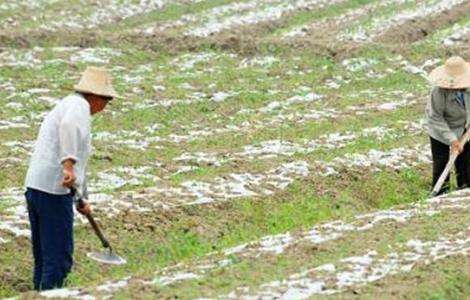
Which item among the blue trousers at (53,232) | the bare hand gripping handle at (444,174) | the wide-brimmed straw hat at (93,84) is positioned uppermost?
the wide-brimmed straw hat at (93,84)

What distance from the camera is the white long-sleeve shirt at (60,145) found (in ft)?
34.8

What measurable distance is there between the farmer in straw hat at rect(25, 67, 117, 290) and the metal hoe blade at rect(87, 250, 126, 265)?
A: 819 millimetres

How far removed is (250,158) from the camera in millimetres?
16828

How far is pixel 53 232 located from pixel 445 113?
21.6 ft

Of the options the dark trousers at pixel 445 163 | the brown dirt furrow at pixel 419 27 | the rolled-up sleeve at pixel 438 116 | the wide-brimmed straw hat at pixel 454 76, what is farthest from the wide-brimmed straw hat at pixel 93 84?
the brown dirt furrow at pixel 419 27

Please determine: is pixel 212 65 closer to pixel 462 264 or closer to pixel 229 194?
pixel 229 194

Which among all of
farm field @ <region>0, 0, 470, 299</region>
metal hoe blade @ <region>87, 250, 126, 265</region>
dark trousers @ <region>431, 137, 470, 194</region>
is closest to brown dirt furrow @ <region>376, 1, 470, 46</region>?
farm field @ <region>0, 0, 470, 299</region>

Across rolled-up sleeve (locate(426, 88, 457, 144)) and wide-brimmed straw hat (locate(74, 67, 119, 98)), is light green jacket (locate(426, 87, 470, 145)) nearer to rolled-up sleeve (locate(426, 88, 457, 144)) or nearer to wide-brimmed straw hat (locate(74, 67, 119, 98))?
rolled-up sleeve (locate(426, 88, 457, 144))

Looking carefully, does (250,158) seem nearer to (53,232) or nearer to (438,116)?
(438,116)

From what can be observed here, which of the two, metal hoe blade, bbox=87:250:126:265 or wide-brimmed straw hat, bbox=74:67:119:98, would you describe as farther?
metal hoe blade, bbox=87:250:126:265

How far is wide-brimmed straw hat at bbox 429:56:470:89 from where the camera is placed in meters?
14.9

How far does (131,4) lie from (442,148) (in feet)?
73.8

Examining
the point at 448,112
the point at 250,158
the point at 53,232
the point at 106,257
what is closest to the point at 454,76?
the point at 448,112

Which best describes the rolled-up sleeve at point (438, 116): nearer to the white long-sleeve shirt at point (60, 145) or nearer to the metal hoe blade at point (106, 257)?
the metal hoe blade at point (106, 257)
